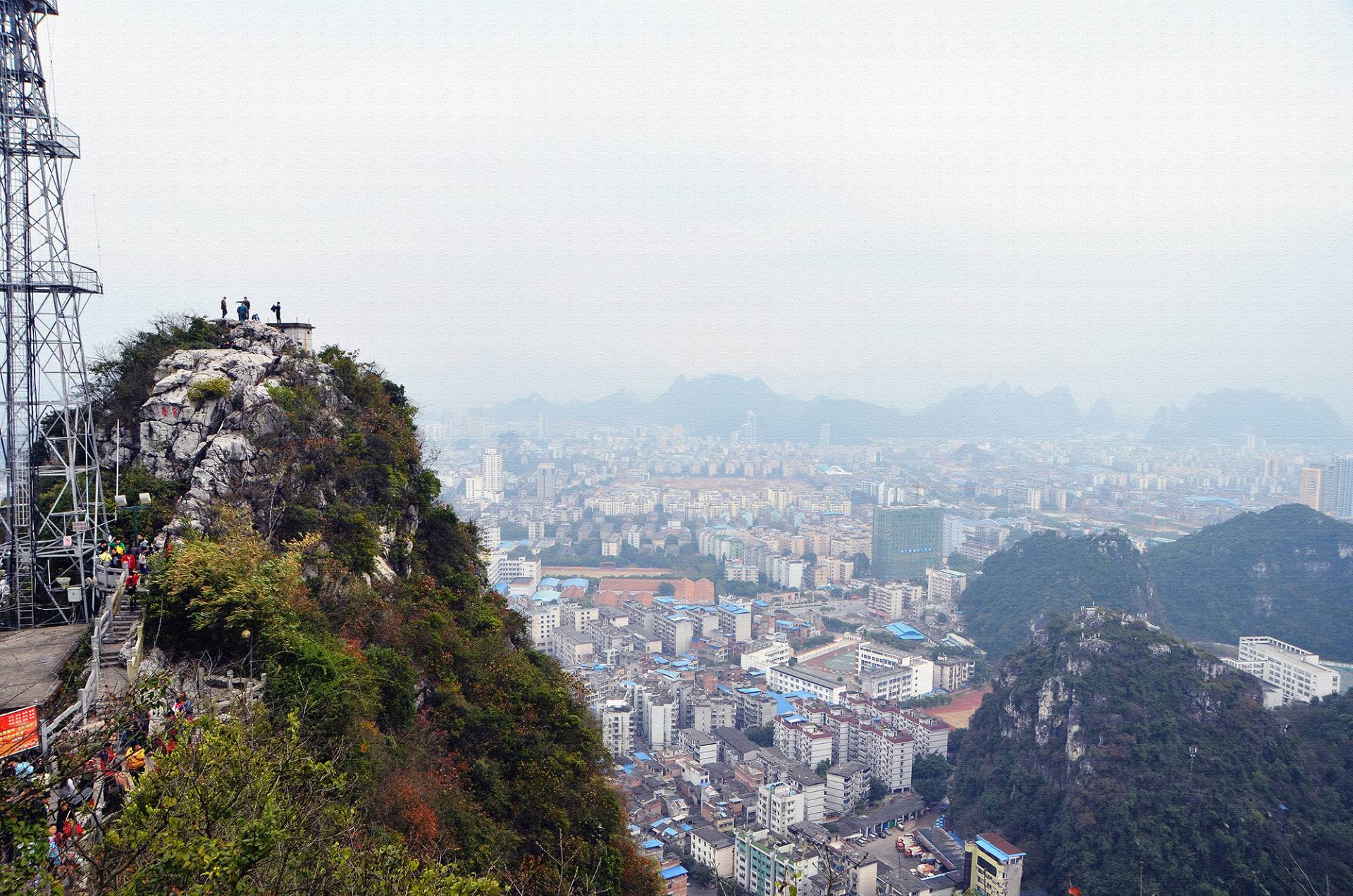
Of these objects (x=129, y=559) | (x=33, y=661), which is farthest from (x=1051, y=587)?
(x=33, y=661)

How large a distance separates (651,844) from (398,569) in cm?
927

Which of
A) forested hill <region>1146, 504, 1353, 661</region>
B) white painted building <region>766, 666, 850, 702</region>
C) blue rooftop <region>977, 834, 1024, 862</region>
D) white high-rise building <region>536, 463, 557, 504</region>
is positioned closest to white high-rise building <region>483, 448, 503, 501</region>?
→ white high-rise building <region>536, 463, 557, 504</region>

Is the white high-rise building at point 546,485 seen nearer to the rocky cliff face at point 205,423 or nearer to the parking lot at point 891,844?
the parking lot at point 891,844

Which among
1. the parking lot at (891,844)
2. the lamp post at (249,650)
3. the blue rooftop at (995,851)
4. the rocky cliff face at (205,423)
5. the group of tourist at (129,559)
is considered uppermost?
the rocky cliff face at (205,423)

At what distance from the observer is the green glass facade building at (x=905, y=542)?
138ft

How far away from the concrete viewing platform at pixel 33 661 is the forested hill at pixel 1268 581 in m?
32.9

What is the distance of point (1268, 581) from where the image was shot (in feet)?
99.6

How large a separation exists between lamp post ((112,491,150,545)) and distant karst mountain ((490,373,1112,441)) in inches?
4231

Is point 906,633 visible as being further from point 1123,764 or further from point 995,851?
point 995,851

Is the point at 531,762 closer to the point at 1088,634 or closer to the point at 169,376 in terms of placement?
the point at 169,376

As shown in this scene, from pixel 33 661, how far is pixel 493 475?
57.1m

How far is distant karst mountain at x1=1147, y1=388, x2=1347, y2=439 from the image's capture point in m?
101

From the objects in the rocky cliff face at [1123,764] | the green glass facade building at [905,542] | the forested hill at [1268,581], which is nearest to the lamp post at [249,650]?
the rocky cliff face at [1123,764]

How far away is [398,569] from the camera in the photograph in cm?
681
